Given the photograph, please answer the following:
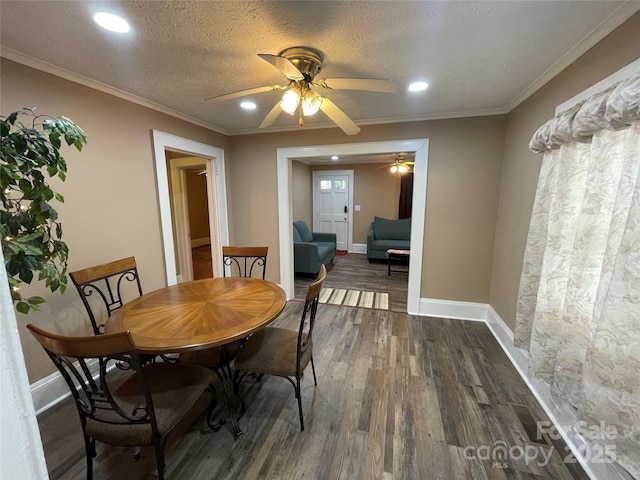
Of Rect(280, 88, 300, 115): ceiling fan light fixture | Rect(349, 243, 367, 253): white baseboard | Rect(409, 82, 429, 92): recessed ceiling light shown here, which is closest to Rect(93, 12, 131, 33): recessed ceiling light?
Rect(280, 88, 300, 115): ceiling fan light fixture

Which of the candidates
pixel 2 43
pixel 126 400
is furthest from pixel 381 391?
pixel 2 43

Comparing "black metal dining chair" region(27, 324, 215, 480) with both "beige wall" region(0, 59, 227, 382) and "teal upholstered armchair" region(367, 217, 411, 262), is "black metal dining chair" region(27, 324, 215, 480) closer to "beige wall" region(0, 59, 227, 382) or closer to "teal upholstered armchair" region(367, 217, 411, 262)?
"beige wall" region(0, 59, 227, 382)

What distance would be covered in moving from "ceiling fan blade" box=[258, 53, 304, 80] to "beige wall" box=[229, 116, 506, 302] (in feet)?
5.85

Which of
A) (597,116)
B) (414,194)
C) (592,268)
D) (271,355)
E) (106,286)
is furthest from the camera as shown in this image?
(414,194)

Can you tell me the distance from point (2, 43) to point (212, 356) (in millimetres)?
2206

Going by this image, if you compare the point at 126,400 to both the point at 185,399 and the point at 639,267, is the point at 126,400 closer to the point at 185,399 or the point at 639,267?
the point at 185,399

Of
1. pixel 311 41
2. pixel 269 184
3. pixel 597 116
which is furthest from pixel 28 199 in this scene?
pixel 597 116

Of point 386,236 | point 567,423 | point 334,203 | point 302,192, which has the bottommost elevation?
point 567,423

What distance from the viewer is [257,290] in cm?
205

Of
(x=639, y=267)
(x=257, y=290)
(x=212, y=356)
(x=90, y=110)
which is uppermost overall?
(x=90, y=110)

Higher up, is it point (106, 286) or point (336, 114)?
point (336, 114)

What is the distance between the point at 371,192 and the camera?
667cm

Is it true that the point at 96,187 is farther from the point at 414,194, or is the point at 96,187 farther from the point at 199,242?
the point at 199,242

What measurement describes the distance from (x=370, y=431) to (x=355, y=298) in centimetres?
219
